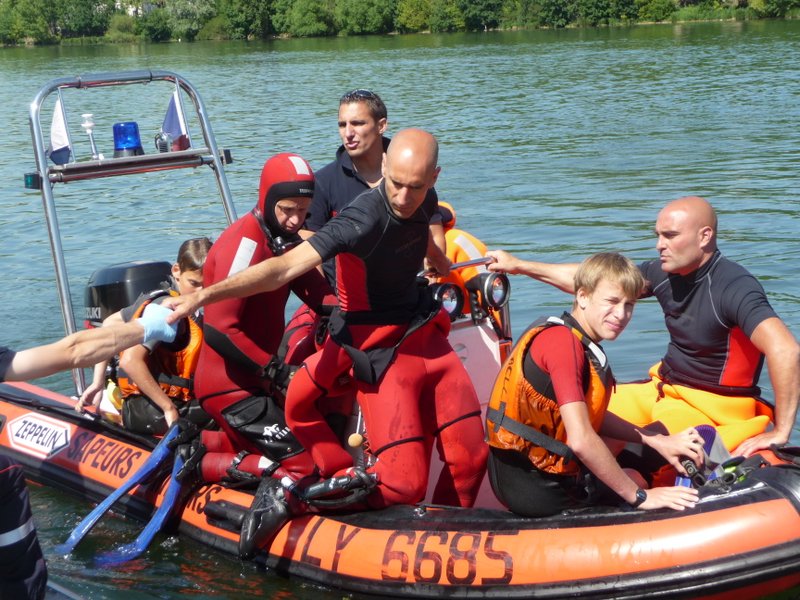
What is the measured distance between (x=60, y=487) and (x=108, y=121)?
59.9ft

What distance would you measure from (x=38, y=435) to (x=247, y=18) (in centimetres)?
5705

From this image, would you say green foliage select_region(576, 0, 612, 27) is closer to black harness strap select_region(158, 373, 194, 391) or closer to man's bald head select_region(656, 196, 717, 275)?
black harness strap select_region(158, 373, 194, 391)

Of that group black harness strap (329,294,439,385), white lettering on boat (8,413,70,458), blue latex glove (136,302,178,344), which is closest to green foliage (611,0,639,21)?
white lettering on boat (8,413,70,458)

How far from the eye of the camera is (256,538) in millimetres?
5062

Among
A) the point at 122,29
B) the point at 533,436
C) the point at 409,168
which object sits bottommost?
the point at 122,29

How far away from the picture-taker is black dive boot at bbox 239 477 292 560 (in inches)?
199

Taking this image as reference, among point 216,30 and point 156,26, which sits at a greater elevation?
point 156,26

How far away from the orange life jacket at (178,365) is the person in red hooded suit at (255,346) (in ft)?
1.27

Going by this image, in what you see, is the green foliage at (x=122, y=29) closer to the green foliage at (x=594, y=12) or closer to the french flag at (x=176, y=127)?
the green foliage at (x=594, y=12)

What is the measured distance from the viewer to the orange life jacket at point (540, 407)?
4.25 meters

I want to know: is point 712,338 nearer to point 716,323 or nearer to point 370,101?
point 716,323

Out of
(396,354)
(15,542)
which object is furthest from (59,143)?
(15,542)

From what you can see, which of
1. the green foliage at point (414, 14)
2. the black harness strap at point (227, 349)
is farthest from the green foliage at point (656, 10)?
the black harness strap at point (227, 349)

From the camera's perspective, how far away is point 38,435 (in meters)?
6.64
